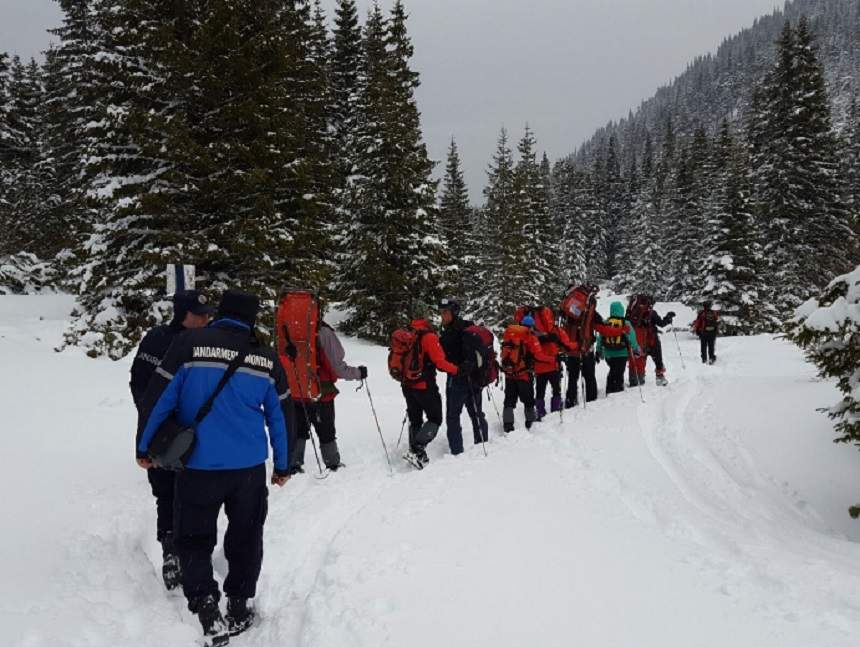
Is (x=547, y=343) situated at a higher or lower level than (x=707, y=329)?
higher

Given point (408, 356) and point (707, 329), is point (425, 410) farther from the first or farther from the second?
point (707, 329)

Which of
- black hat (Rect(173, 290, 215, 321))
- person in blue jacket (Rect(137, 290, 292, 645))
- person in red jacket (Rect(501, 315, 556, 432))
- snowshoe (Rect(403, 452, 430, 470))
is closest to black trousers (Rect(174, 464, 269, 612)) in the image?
person in blue jacket (Rect(137, 290, 292, 645))

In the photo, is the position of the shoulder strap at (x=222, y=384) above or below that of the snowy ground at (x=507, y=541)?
above

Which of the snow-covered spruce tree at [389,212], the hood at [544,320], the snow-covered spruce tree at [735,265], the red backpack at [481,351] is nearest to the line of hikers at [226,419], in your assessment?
the red backpack at [481,351]

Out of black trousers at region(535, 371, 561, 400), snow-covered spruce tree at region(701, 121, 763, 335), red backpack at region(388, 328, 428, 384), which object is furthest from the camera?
snow-covered spruce tree at region(701, 121, 763, 335)

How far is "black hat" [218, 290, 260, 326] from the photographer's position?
3.90 meters

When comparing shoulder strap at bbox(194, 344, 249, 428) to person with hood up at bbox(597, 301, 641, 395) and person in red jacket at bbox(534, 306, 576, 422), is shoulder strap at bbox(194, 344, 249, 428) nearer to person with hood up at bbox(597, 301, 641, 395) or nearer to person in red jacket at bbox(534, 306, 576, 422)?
person in red jacket at bbox(534, 306, 576, 422)

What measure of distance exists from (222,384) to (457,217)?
37614 mm

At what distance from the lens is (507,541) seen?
474 cm

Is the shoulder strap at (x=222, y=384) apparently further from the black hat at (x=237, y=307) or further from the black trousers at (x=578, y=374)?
the black trousers at (x=578, y=374)

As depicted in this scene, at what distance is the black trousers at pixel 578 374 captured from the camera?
11336 millimetres

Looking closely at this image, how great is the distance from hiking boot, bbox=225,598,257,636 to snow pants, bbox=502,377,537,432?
6.05 m

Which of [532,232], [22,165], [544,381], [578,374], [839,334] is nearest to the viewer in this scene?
[839,334]

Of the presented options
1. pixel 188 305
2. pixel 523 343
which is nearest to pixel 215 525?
pixel 188 305
